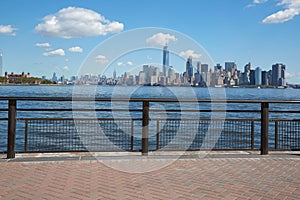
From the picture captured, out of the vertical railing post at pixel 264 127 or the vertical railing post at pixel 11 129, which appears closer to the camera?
the vertical railing post at pixel 11 129

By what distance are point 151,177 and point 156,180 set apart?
20 cm

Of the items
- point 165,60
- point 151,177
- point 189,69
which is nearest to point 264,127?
point 189,69

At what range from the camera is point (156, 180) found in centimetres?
529

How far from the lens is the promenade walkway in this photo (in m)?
4.58

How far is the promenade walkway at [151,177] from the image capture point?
180 inches

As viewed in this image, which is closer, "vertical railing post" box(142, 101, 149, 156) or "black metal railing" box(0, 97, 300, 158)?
"vertical railing post" box(142, 101, 149, 156)

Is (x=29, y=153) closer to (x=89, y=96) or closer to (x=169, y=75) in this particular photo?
(x=89, y=96)

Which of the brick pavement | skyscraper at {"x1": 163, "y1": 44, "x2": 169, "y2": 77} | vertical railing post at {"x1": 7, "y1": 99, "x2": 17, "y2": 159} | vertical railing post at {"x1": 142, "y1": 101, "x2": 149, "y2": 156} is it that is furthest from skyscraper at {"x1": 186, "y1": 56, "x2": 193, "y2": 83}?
vertical railing post at {"x1": 7, "y1": 99, "x2": 17, "y2": 159}

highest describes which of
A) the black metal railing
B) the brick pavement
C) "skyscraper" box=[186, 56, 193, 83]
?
"skyscraper" box=[186, 56, 193, 83]

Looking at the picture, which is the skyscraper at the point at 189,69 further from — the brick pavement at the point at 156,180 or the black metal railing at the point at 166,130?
the brick pavement at the point at 156,180

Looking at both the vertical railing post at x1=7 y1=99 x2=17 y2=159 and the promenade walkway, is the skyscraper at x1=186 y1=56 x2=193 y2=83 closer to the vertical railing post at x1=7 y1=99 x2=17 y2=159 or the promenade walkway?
the promenade walkway

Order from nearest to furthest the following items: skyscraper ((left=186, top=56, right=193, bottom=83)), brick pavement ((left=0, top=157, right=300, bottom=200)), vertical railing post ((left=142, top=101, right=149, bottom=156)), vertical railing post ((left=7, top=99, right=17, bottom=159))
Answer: brick pavement ((left=0, top=157, right=300, bottom=200)), vertical railing post ((left=7, top=99, right=17, bottom=159)), vertical railing post ((left=142, top=101, right=149, bottom=156)), skyscraper ((left=186, top=56, right=193, bottom=83))

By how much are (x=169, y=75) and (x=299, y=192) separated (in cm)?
372

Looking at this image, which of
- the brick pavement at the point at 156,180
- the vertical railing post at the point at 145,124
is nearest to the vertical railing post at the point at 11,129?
the brick pavement at the point at 156,180
